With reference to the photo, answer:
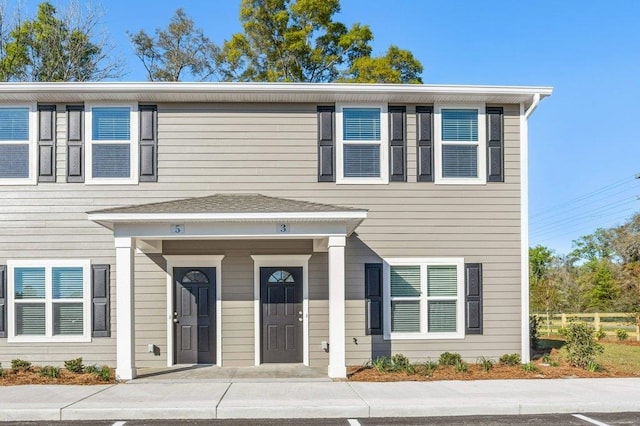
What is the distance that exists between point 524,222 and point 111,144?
834 cm

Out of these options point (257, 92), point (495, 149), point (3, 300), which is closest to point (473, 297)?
point (495, 149)

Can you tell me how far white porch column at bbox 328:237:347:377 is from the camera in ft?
33.3

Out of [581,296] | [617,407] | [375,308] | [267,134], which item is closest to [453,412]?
[617,407]

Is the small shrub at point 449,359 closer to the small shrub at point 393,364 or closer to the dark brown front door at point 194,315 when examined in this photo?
the small shrub at point 393,364

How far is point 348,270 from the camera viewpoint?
11.6 meters

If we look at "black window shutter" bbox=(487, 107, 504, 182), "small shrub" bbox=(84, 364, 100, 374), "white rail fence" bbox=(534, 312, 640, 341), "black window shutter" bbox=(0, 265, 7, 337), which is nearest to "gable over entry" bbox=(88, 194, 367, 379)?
"small shrub" bbox=(84, 364, 100, 374)

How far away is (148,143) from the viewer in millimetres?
11625

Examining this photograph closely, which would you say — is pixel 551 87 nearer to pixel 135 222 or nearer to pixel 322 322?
pixel 322 322

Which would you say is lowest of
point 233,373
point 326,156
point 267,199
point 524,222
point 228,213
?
point 233,373

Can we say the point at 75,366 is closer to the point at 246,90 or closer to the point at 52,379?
the point at 52,379

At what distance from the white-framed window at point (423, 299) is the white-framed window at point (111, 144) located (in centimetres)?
542

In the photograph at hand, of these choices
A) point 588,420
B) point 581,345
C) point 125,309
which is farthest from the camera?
point 581,345

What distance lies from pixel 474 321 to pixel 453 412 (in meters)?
4.05

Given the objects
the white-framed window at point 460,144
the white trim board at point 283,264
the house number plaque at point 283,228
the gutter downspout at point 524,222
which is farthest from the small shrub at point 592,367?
the house number plaque at point 283,228
